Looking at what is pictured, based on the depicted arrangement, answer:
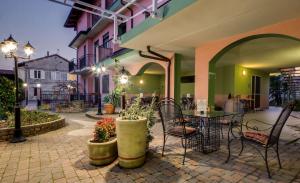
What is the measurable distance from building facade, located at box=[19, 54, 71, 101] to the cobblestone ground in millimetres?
23457

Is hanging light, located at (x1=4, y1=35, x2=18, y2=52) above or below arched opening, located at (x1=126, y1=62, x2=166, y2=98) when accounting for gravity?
above

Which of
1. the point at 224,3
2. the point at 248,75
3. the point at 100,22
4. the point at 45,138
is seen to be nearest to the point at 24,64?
the point at 100,22

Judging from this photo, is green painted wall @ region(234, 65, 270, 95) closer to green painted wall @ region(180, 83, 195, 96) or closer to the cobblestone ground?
green painted wall @ region(180, 83, 195, 96)

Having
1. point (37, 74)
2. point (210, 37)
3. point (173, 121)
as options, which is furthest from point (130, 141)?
point (37, 74)

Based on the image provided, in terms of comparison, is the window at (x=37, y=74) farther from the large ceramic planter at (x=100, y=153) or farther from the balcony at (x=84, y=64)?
the large ceramic planter at (x=100, y=153)

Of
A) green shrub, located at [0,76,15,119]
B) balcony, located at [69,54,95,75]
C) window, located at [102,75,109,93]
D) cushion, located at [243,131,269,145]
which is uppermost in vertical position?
balcony, located at [69,54,95,75]

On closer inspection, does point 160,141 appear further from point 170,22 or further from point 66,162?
point 170,22

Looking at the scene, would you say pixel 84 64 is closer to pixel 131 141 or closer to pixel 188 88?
pixel 188 88

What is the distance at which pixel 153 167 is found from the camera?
3.05m

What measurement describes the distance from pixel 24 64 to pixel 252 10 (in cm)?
2855

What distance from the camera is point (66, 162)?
10.8 ft

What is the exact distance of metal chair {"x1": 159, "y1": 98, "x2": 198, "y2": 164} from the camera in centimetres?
333

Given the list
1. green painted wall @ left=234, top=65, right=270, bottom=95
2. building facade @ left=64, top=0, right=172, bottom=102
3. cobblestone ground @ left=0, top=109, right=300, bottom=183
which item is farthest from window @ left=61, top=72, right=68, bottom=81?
cobblestone ground @ left=0, top=109, right=300, bottom=183

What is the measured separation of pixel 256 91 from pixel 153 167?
11600 millimetres
